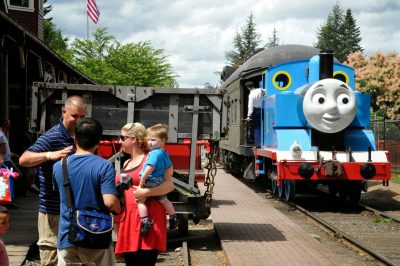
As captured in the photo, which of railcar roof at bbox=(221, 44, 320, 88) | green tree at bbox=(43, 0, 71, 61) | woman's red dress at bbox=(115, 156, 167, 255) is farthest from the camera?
green tree at bbox=(43, 0, 71, 61)

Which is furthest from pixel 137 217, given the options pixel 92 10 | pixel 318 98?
pixel 92 10

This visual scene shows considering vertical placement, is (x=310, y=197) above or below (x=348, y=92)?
below

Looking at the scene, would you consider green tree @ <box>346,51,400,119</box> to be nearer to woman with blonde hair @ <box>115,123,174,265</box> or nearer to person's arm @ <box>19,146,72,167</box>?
woman with blonde hair @ <box>115,123,174,265</box>

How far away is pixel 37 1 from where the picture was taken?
19719mm

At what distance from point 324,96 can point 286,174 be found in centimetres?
163

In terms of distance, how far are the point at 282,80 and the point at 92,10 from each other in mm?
20283

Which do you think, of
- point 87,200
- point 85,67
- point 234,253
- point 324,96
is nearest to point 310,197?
Answer: point 324,96

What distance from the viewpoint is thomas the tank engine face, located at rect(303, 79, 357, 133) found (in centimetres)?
1138

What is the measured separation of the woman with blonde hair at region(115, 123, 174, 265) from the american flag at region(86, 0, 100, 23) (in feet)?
88.2

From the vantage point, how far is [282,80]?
520 inches

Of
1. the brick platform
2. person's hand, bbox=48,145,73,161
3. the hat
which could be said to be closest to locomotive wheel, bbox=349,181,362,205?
the brick platform

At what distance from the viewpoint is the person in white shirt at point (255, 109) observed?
13852 mm

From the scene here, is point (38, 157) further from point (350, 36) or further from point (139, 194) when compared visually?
point (350, 36)

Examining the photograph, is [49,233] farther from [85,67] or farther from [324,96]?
[85,67]
